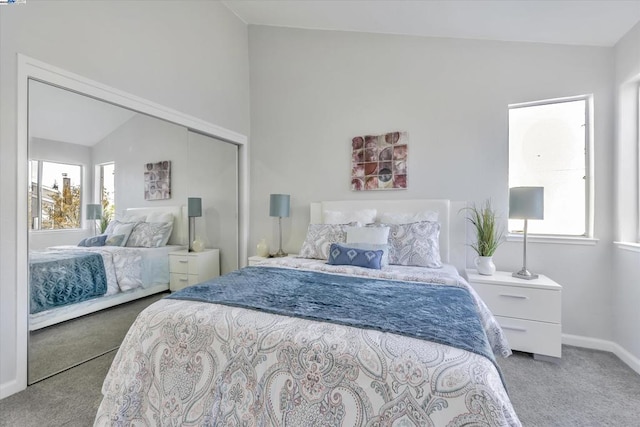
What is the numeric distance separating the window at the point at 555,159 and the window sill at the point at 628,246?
8.7 inches

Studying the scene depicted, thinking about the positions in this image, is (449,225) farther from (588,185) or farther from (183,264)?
(183,264)

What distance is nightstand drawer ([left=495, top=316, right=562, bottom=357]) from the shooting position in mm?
2207

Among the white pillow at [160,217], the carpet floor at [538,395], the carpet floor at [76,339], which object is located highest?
the white pillow at [160,217]

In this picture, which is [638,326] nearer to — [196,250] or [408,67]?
[408,67]

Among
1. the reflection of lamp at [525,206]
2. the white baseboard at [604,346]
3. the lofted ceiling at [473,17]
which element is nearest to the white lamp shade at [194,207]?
the lofted ceiling at [473,17]

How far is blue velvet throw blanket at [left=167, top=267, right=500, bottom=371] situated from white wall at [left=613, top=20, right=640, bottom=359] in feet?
5.16

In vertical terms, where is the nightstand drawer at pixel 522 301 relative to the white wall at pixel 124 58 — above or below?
below

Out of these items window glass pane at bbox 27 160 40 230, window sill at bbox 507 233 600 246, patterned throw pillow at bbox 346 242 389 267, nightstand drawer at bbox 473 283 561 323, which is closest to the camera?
window glass pane at bbox 27 160 40 230

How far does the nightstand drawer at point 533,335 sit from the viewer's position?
7.24ft

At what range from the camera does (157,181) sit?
9.04 ft

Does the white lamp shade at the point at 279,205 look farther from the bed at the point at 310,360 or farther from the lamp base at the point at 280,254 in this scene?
the bed at the point at 310,360

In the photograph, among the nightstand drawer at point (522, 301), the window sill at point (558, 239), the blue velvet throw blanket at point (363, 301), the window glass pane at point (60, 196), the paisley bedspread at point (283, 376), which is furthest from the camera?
the window sill at point (558, 239)

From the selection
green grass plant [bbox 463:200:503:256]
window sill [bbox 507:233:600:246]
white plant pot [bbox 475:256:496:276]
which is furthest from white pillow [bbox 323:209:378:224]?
window sill [bbox 507:233:600:246]

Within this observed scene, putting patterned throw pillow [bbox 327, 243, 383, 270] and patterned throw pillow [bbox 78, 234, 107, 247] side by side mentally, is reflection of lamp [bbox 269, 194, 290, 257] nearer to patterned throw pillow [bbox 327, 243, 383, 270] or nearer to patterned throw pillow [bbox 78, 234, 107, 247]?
patterned throw pillow [bbox 327, 243, 383, 270]
